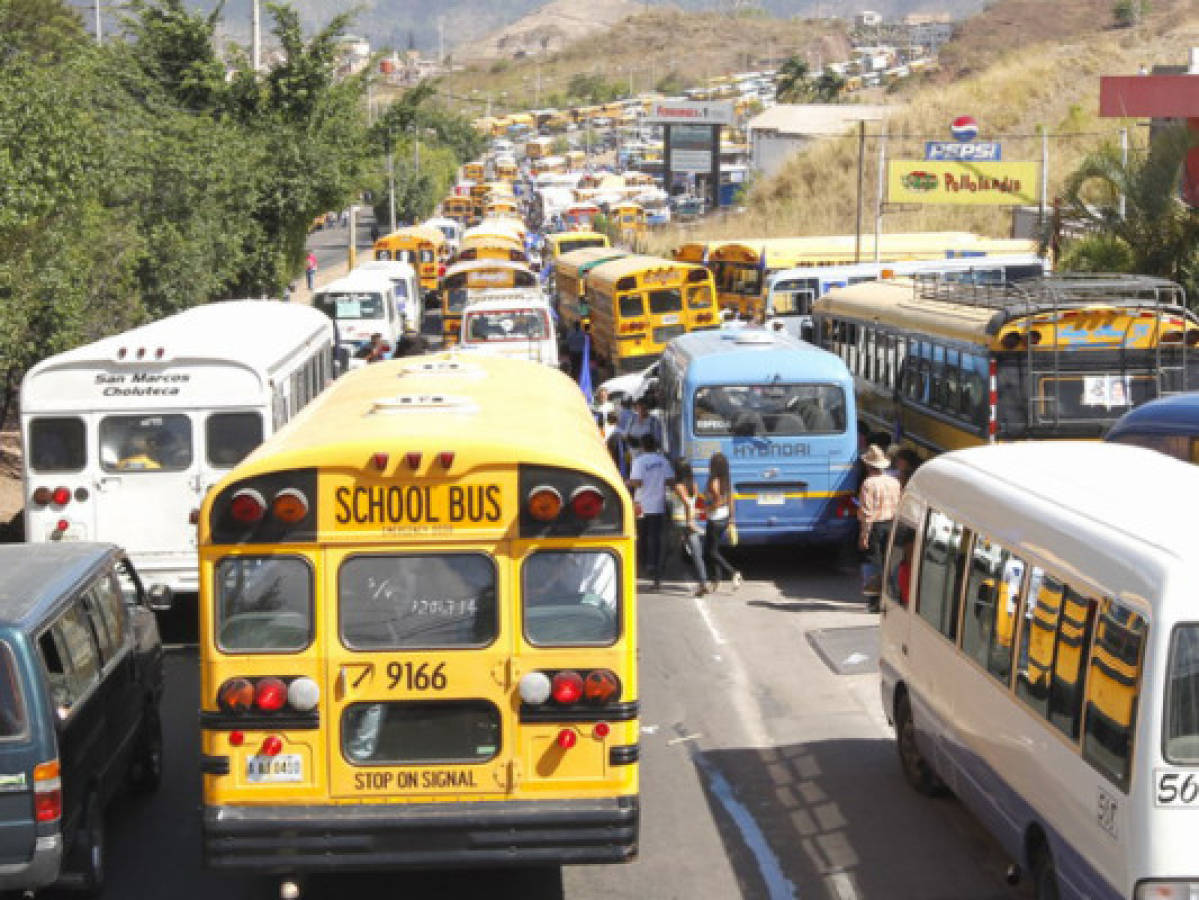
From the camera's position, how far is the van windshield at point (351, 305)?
34.8 metres

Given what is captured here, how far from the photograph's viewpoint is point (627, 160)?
157 meters

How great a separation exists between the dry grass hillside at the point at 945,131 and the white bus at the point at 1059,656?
53.3m

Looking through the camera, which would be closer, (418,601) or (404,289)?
(418,601)

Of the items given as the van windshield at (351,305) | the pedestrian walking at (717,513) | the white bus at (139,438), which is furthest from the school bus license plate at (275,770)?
the van windshield at (351,305)

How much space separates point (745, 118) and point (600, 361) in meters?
133

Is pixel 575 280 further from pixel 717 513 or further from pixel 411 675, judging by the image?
pixel 411 675

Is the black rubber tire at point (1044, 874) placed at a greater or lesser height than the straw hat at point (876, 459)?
lesser

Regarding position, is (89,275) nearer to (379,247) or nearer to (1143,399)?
(1143,399)

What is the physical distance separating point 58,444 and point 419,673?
7219 mm

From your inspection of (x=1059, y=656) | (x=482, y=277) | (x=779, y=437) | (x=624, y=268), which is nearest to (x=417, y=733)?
(x=1059, y=656)

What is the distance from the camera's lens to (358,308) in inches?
1377

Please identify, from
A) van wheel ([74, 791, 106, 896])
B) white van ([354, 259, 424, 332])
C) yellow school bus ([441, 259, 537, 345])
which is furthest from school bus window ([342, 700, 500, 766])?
white van ([354, 259, 424, 332])

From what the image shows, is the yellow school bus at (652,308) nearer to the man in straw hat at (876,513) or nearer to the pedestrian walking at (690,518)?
the pedestrian walking at (690,518)

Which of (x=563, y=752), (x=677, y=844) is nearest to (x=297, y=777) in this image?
(x=563, y=752)
